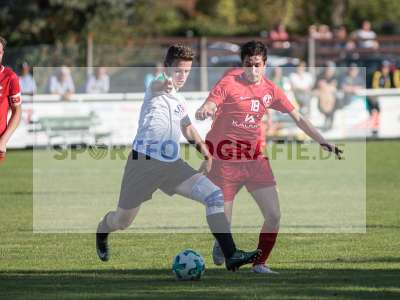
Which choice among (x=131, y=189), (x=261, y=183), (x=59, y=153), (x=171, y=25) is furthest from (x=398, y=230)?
(x=171, y=25)

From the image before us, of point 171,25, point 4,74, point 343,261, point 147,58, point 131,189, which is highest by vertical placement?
point 171,25

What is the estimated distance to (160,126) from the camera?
364 inches

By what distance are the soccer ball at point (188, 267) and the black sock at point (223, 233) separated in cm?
24

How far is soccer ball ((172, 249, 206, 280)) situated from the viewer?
8883mm

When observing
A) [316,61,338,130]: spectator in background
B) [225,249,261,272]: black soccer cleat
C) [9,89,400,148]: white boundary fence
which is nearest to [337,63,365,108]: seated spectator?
[316,61,338,130]: spectator in background

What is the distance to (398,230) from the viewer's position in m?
12.6

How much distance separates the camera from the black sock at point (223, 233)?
9.04 metres

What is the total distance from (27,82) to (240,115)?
17896 mm

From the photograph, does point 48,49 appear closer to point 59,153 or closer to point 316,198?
point 59,153

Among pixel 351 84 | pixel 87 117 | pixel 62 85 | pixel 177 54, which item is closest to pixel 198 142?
pixel 177 54

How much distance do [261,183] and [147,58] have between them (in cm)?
1992

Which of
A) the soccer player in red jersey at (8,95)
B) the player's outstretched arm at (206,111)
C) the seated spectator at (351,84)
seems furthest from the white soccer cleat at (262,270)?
the seated spectator at (351,84)

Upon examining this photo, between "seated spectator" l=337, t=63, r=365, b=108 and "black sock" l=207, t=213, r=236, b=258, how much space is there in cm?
1900

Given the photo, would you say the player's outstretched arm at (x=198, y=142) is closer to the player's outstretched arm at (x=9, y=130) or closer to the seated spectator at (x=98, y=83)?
Answer: the player's outstretched arm at (x=9, y=130)
